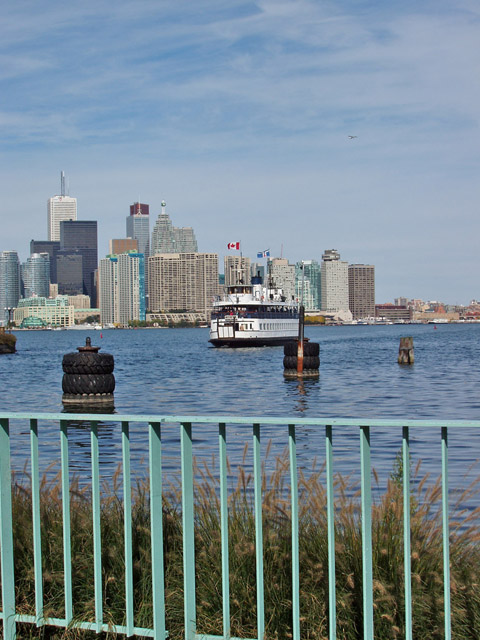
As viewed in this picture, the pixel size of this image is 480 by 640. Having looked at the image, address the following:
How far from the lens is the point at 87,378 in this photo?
A: 27.6 meters

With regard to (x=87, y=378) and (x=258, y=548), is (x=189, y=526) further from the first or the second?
(x=87, y=378)

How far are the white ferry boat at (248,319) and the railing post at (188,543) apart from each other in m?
86.6

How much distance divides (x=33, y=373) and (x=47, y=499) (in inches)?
1871

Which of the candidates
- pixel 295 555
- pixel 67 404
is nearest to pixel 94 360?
pixel 67 404

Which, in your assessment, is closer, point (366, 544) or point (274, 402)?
point (366, 544)

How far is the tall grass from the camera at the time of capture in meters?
4.98

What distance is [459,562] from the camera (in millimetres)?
5430

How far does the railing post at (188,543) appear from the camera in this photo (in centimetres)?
487

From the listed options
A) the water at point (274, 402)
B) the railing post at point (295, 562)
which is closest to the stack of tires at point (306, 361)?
the water at point (274, 402)

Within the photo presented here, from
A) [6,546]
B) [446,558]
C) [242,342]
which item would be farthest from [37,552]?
[242,342]

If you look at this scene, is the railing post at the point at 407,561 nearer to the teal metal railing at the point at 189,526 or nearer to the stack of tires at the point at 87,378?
the teal metal railing at the point at 189,526

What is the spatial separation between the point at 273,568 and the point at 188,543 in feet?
2.41

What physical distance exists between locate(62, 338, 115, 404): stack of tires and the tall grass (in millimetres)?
21633

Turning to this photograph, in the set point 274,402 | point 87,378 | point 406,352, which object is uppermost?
point 87,378
